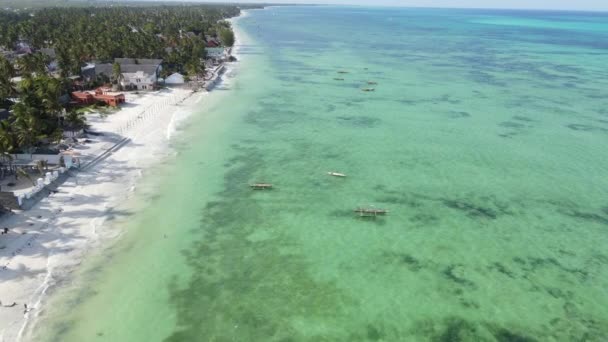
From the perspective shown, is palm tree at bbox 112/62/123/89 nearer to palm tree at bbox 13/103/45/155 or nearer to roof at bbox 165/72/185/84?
roof at bbox 165/72/185/84

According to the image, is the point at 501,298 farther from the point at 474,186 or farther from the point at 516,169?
the point at 516,169

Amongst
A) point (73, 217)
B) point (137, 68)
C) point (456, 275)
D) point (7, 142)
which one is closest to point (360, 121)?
point (456, 275)

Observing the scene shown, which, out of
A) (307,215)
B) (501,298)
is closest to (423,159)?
(307,215)

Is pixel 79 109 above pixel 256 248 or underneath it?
above

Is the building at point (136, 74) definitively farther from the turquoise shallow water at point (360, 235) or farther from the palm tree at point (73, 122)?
the palm tree at point (73, 122)

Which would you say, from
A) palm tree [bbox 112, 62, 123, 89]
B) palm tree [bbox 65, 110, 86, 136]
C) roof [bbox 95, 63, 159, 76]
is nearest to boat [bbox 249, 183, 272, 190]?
palm tree [bbox 65, 110, 86, 136]

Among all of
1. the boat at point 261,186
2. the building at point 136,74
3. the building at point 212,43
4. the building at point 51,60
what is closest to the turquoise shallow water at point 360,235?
the boat at point 261,186
